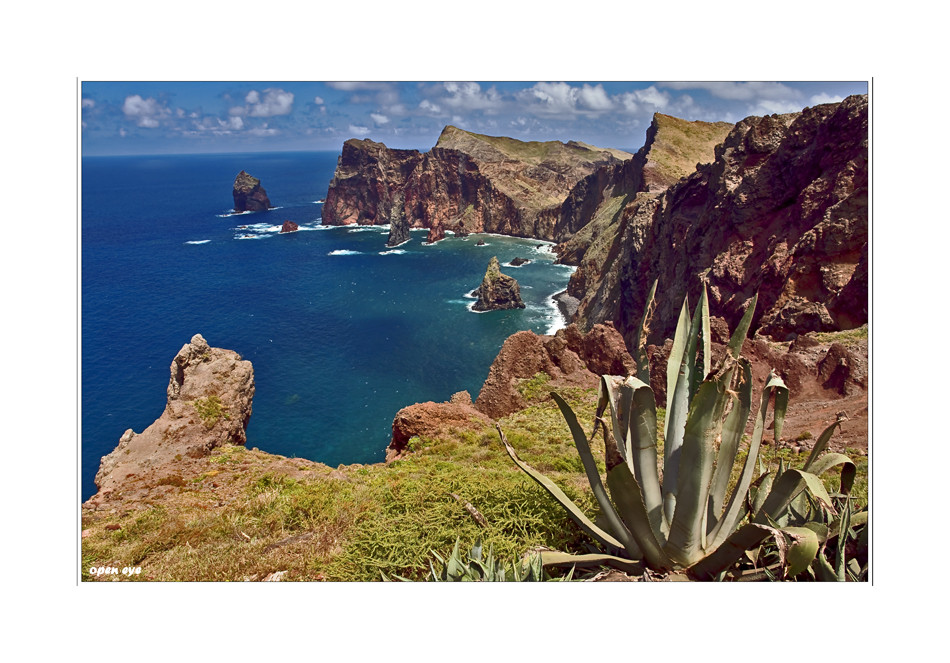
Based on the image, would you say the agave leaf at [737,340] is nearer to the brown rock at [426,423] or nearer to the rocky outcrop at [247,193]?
the brown rock at [426,423]

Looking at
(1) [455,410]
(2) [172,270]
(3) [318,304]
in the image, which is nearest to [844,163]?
(1) [455,410]

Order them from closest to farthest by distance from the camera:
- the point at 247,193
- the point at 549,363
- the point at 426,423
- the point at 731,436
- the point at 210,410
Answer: the point at 731,436, the point at 210,410, the point at 426,423, the point at 549,363, the point at 247,193

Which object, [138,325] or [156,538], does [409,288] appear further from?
[156,538]

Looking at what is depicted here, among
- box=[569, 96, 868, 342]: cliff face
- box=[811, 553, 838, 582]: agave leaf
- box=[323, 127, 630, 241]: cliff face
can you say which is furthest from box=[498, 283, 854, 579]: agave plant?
box=[323, 127, 630, 241]: cliff face

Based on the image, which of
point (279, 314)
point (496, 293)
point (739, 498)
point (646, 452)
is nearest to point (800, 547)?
point (739, 498)

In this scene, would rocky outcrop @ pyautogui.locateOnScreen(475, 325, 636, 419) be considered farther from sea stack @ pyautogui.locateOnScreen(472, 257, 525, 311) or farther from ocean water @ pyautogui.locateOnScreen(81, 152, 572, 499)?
sea stack @ pyautogui.locateOnScreen(472, 257, 525, 311)

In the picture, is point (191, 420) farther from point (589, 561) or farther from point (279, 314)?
point (279, 314)
